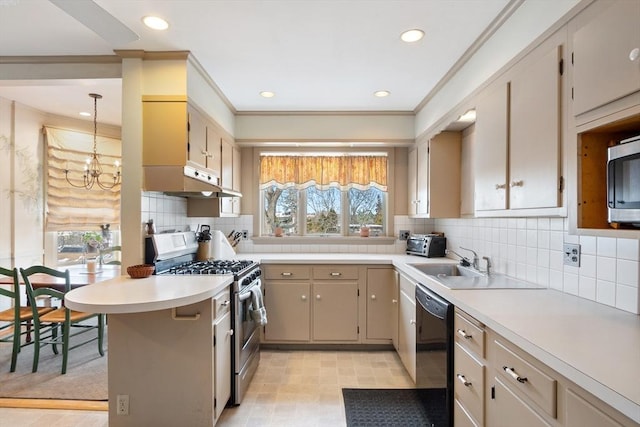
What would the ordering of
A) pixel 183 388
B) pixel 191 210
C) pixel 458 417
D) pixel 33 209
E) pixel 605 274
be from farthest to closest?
1. pixel 33 209
2. pixel 191 210
3. pixel 183 388
4. pixel 458 417
5. pixel 605 274

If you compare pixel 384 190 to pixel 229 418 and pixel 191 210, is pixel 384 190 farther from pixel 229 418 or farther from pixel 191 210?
pixel 229 418

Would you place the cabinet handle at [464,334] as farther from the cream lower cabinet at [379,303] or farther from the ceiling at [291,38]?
the ceiling at [291,38]

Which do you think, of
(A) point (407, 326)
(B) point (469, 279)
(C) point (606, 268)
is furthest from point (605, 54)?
(A) point (407, 326)

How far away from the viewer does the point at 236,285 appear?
7.41 feet

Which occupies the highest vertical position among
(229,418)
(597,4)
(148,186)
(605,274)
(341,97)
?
(341,97)

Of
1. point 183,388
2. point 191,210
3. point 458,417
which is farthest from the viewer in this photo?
point 191,210

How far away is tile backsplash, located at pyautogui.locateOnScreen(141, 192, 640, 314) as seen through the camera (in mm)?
1366

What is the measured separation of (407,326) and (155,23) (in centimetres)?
278

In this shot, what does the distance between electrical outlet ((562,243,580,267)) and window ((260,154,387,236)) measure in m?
2.24

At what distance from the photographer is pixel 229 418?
6.97 feet

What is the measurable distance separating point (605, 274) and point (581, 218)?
20.0 inches

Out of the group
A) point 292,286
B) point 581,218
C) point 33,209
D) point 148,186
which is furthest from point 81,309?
point 33,209

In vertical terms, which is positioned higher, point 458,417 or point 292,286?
point 292,286

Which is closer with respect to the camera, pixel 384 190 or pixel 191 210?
pixel 191 210
